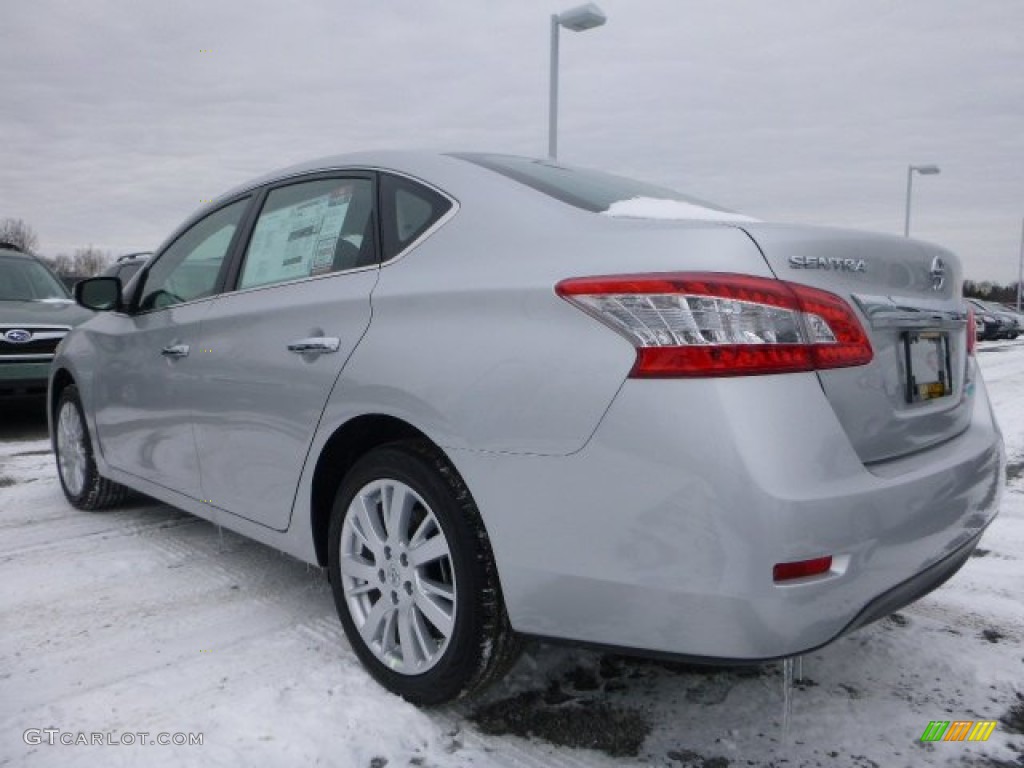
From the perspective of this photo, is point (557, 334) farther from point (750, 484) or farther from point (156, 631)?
point (156, 631)

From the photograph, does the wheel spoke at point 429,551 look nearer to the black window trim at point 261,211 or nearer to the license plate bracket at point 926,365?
the black window trim at point 261,211

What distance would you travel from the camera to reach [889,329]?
201cm

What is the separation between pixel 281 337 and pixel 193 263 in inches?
43.6

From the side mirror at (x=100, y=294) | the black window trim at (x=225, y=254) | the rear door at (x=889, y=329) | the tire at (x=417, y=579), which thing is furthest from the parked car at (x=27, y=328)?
the rear door at (x=889, y=329)

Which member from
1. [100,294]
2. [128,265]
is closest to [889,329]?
[100,294]

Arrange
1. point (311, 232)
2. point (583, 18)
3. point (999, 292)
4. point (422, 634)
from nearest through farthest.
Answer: point (422, 634), point (311, 232), point (583, 18), point (999, 292)

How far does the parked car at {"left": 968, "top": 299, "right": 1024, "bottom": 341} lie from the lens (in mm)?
28000

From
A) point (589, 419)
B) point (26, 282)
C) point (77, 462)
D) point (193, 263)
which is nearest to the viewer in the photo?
point (589, 419)

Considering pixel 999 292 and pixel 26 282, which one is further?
pixel 999 292

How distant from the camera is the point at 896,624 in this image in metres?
2.86

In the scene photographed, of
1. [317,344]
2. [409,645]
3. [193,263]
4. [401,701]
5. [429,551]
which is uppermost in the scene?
[193,263]

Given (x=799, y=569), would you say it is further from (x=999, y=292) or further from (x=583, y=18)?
(x=999, y=292)

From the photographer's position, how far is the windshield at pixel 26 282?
805 cm

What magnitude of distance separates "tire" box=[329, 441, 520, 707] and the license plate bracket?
1133 mm
